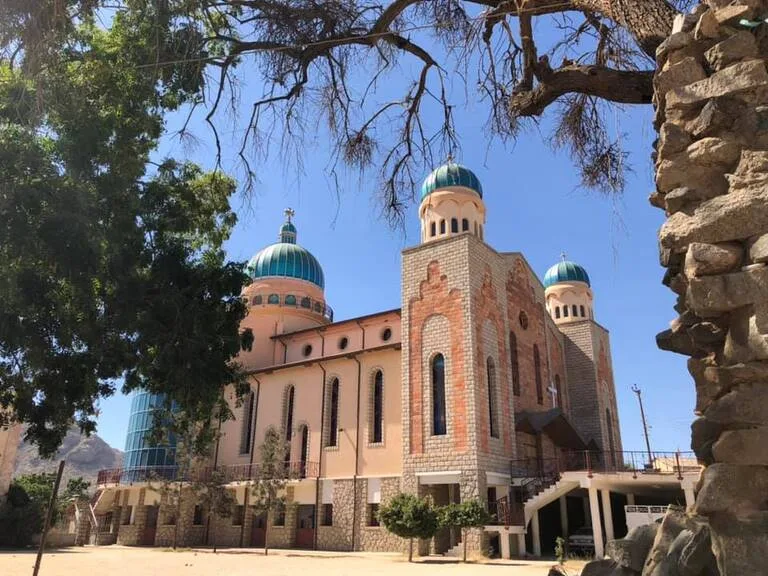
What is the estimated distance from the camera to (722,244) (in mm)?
3148

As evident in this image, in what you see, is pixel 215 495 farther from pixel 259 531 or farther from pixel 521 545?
pixel 521 545

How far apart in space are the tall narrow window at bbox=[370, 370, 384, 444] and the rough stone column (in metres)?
21.5

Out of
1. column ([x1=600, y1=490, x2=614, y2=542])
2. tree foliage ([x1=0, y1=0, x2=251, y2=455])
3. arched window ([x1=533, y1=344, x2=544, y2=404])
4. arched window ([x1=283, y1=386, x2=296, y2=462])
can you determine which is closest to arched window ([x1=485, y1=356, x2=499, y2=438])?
column ([x1=600, y1=490, x2=614, y2=542])

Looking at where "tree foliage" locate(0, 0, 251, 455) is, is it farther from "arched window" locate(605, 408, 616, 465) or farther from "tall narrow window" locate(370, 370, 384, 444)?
"arched window" locate(605, 408, 616, 465)

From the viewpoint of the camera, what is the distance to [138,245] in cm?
872

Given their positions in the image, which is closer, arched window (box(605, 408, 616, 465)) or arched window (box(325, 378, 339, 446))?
arched window (box(325, 378, 339, 446))

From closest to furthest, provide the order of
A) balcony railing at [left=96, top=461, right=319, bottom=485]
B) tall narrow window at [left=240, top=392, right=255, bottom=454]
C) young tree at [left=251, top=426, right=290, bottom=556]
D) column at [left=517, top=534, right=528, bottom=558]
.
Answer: column at [left=517, top=534, right=528, bottom=558] → young tree at [left=251, top=426, right=290, bottom=556] → balcony railing at [left=96, top=461, right=319, bottom=485] → tall narrow window at [left=240, top=392, right=255, bottom=454]

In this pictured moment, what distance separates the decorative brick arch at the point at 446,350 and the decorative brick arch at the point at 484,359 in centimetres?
61

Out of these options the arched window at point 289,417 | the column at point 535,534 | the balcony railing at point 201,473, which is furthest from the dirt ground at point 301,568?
the arched window at point 289,417

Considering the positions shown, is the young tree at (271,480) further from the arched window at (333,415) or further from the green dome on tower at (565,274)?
the green dome on tower at (565,274)

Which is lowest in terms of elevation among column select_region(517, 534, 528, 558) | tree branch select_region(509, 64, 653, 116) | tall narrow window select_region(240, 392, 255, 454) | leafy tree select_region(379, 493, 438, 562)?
column select_region(517, 534, 528, 558)

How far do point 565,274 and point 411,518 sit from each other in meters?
21.3

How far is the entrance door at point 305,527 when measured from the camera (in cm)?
2488

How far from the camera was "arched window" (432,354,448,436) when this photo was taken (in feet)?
71.9
